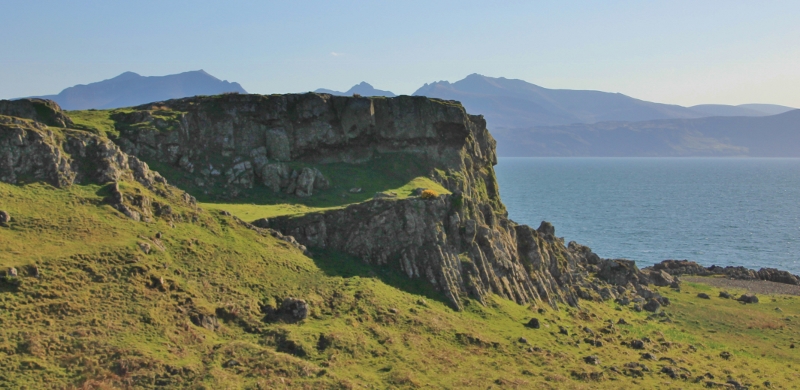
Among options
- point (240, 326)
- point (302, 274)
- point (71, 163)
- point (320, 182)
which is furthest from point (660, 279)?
point (71, 163)

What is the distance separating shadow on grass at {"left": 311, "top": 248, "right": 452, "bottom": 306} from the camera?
201 ft

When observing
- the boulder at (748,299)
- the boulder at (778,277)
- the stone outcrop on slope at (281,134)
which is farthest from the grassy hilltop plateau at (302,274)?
the boulder at (778,277)

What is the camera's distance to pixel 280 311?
52.2m

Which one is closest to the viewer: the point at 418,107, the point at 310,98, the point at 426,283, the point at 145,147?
the point at 426,283

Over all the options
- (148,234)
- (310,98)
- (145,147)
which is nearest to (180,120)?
(145,147)

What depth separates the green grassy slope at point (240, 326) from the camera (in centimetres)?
4081

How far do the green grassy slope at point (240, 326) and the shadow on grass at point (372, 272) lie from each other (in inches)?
6.9

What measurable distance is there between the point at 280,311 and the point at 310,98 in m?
39.2

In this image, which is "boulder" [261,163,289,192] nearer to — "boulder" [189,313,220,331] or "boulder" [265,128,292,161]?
"boulder" [265,128,292,161]

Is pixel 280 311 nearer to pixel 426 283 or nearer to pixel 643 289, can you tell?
pixel 426 283

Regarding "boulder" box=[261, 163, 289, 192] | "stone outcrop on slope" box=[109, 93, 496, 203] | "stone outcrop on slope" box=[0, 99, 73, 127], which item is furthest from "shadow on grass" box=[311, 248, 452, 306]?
"stone outcrop on slope" box=[0, 99, 73, 127]

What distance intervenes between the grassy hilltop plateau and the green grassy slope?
18cm

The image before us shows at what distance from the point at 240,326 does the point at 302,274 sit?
9.63 metres

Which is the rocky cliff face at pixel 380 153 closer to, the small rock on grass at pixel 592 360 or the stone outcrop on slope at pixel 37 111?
the stone outcrop on slope at pixel 37 111
